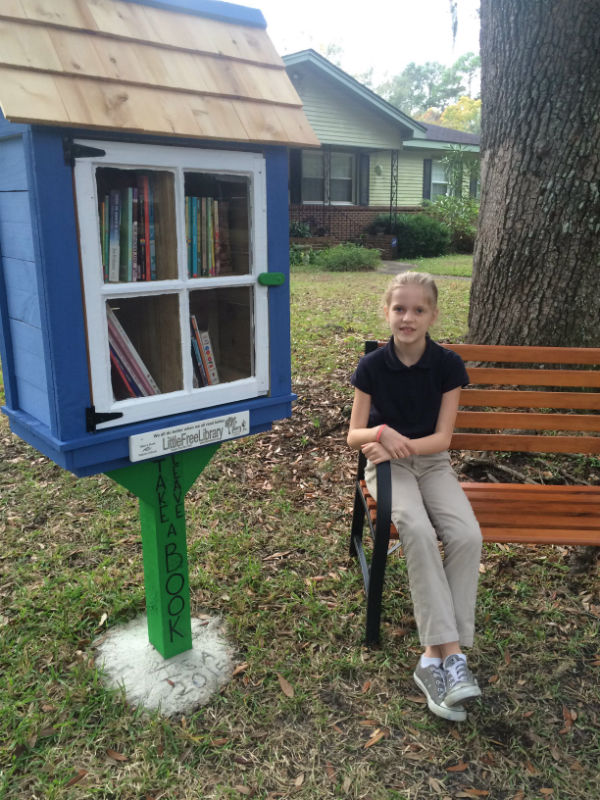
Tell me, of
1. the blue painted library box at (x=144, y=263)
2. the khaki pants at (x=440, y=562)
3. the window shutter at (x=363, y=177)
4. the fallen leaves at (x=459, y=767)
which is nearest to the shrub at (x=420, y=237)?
the window shutter at (x=363, y=177)

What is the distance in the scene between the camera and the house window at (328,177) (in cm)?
1858

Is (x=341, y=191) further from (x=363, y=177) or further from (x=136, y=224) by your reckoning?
(x=136, y=224)

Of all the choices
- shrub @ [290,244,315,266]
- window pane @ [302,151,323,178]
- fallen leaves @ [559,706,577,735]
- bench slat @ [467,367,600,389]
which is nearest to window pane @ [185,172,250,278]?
bench slat @ [467,367,600,389]

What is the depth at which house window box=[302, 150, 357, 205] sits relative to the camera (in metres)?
18.6

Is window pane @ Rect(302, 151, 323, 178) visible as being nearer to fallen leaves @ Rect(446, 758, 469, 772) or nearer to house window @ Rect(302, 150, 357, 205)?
house window @ Rect(302, 150, 357, 205)

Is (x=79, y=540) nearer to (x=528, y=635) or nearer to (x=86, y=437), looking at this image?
(x=86, y=437)

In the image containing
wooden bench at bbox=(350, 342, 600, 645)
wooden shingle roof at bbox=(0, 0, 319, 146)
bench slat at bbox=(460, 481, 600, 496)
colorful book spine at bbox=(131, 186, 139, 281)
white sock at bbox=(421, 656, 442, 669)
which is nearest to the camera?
wooden shingle roof at bbox=(0, 0, 319, 146)

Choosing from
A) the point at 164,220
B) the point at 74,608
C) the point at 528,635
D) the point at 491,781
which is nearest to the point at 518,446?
the point at 528,635

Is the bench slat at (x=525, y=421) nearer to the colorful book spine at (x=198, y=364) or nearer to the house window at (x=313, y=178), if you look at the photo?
the colorful book spine at (x=198, y=364)

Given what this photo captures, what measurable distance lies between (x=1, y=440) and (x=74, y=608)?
241 cm

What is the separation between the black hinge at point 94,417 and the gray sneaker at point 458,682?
4.82 ft

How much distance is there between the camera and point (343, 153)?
19.5 meters

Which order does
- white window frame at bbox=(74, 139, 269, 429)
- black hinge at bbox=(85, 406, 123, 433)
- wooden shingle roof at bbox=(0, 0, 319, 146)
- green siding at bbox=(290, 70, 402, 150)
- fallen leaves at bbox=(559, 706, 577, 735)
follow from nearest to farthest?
wooden shingle roof at bbox=(0, 0, 319, 146) < white window frame at bbox=(74, 139, 269, 429) < black hinge at bbox=(85, 406, 123, 433) < fallen leaves at bbox=(559, 706, 577, 735) < green siding at bbox=(290, 70, 402, 150)

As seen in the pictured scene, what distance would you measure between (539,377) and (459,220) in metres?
16.7
